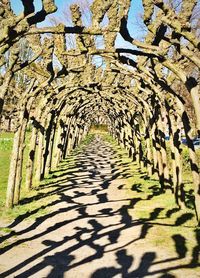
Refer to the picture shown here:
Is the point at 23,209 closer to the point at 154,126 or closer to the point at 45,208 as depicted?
the point at 45,208

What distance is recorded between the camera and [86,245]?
9.16 meters

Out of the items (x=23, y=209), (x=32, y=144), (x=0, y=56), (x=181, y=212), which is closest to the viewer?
(x=0, y=56)

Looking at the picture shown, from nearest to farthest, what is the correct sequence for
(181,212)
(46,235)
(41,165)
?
(46,235) < (181,212) < (41,165)

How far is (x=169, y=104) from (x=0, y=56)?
679 cm

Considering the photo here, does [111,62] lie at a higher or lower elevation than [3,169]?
higher

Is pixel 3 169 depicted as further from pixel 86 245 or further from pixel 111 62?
pixel 86 245

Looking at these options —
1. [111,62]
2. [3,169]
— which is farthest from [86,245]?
[3,169]

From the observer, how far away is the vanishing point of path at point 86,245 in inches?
299

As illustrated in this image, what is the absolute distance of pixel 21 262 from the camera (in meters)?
8.15

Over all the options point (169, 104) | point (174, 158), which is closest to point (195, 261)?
point (174, 158)

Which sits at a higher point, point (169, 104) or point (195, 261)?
point (169, 104)

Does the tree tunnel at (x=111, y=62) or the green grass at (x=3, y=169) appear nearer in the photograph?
the tree tunnel at (x=111, y=62)

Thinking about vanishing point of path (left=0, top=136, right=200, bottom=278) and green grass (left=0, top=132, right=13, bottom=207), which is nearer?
vanishing point of path (left=0, top=136, right=200, bottom=278)

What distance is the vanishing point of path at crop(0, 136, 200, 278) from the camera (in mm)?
7594
